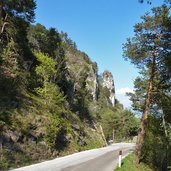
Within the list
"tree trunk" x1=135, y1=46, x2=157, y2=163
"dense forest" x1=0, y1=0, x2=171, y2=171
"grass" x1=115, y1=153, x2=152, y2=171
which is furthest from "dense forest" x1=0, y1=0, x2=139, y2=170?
"tree trunk" x1=135, y1=46, x2=157, y2=163

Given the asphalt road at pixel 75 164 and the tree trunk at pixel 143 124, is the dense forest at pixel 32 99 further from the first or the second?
the tree trunk at pixel 143 124

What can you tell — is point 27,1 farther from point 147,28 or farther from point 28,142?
point 28,142

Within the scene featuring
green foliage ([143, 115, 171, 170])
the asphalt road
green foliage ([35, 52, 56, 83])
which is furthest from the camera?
green foliage ([35, 52, 56, 83])

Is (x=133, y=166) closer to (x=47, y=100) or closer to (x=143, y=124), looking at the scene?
(x=143, y=124)

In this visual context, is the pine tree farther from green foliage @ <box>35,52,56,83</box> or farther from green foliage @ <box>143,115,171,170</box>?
green foliage @ <box>35,52,56,83</box>

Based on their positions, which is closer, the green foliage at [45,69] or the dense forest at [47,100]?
the dense forest at [47,100]

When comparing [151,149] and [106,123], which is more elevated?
[106,123]

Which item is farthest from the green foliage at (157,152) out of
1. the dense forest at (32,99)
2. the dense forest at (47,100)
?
the dense forest at (32,99)

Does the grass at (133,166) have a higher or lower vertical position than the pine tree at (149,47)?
lower

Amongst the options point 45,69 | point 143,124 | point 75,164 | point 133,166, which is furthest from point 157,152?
point 45,69

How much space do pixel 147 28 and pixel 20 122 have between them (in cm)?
1265

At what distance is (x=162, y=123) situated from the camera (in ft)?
126

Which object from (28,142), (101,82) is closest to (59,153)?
(28,142)

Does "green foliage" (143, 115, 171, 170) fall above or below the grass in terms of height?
above
